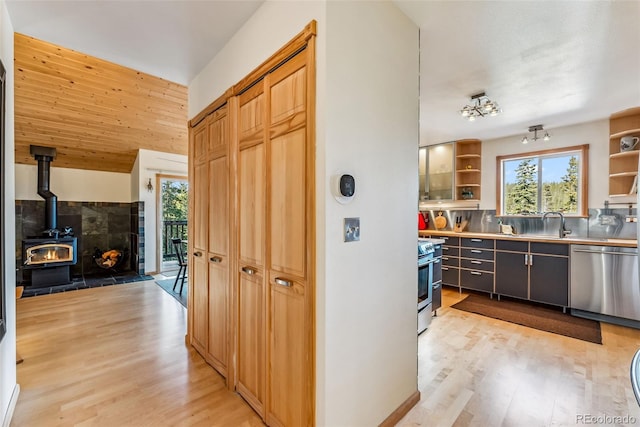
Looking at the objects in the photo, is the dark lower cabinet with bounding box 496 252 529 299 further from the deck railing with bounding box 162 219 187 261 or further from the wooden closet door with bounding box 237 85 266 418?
the deck railing with bounding box 162 219 187 261

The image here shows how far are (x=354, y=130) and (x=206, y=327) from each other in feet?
6.72

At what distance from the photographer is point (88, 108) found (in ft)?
13.3

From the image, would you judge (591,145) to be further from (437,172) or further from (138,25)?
(138,25)

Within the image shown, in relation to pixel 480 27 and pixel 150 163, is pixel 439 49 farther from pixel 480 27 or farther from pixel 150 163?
pixel 150 163

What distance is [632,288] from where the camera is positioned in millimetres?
3127

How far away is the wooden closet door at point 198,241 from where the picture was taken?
7.98ft

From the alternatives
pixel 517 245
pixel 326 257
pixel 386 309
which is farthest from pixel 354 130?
pixel 517 245

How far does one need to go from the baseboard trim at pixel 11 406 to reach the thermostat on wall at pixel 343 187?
7.73 feet

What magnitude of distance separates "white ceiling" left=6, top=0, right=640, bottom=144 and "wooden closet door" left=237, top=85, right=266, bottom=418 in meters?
0.69

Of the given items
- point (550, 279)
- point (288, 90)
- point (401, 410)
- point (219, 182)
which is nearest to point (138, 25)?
point (219, 182)

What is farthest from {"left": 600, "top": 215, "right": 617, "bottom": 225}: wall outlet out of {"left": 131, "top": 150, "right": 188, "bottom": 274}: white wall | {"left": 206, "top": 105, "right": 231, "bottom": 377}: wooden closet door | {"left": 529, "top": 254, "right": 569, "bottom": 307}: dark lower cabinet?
{"left": 131, "top": 150, "right": 188, "bottom": 274}: white wall

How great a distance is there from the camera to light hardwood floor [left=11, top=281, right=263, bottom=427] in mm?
1801

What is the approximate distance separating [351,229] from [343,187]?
8.9 inches

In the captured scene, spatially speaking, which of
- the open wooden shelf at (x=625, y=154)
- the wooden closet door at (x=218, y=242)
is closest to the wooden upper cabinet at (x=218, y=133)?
the wooden closet door at (x=218, y=242)
